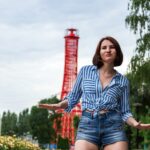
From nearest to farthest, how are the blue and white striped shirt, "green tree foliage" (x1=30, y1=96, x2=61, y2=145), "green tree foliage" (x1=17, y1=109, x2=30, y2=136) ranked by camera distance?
the blue and white striped shirt → "green tree foliage" (x1=30, y1=96, x2=61, y2=145) → "green tree foliage" (x1=17, y1=109, x2=30, y2=136)

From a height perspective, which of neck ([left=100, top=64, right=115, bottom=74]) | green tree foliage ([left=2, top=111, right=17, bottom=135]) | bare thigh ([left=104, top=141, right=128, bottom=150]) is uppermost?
neck ([left=100, top=64, right=115, bottom=74])

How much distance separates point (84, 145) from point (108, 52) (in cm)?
86

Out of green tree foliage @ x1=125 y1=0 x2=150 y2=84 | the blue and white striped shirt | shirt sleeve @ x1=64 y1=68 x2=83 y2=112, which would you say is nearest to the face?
the blue and white striped shirt

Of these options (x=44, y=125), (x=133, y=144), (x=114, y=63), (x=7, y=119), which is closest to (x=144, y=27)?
(x=114, y=63)

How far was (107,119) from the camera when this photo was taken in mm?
4930

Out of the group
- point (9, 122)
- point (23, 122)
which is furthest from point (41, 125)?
point (9, 122)

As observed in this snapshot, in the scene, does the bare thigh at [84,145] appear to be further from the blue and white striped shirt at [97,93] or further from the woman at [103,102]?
the blue and white striped shirt at [97,93]

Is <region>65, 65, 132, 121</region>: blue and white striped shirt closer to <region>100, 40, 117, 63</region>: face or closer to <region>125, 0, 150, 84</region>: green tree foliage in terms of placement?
<region>100, 40, 117, 63</region>: face

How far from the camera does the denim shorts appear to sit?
4.85 metres

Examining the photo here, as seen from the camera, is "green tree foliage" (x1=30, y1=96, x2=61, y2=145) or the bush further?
"green tree foliage" (x1=30, y1=96, x2=61, y2=145)

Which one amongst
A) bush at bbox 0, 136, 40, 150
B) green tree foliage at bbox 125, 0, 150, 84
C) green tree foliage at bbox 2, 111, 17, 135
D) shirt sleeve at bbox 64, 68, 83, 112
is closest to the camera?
shirt sleeve at bbox 64, 68, 83, 112

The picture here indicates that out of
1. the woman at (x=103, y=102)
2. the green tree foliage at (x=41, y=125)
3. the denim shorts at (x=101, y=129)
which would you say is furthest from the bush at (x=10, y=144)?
the green tree foliage at (x=41, y=125)

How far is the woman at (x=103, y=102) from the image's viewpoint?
4855 millimetres

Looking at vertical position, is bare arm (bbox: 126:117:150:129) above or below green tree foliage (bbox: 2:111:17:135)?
above
